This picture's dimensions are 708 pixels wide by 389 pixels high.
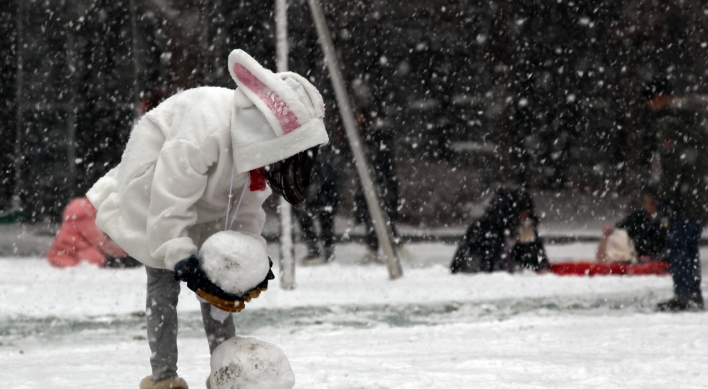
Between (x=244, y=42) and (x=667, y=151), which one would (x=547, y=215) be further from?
(x=667, y=151)

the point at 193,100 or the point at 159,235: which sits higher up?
the point at 193,100

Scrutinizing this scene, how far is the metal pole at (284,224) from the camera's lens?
24.2ft

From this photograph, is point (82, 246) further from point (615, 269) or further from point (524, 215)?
point (615, 269)

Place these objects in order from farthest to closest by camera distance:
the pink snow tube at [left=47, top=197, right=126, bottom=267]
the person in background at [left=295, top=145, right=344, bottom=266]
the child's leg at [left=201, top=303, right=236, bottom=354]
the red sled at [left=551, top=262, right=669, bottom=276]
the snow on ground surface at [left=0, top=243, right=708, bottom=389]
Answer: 1. the person in background at [left=295, top=145, right=344, bottom=266]
2. the pink snow tube at [left=47, top=197, right=126, bottom=267]
3. the red sled at [left=551, top=262, right=669, bottom=276]
4. the snow on ground surface at [left=0, top=243, right=708, bottom=389]
5. the child's leg at [left=201, top=303, right=236, bottom=354]

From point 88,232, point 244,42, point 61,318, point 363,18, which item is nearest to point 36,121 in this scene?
point 244,42

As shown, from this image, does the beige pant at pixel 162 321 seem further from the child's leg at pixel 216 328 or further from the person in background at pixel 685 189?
the person in background at pixel 685 189

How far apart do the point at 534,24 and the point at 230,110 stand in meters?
11.5

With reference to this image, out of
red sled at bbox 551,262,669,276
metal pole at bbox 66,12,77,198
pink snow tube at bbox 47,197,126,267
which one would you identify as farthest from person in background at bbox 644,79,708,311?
metal pole at bbox 66,12,77,198

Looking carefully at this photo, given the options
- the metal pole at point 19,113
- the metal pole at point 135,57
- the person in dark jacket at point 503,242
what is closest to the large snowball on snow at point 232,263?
the person in dark jacket at point 503,242

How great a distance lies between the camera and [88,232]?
8812 mm

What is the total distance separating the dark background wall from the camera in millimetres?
13969

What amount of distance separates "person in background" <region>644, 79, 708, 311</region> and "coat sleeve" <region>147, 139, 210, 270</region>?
13.8 ft

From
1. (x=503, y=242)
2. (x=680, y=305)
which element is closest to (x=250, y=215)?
(x=680, y=305)

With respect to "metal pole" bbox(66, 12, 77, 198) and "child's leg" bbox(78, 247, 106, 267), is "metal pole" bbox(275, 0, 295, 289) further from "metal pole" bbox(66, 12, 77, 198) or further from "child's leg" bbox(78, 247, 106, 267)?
"metal pole" bbox(66, 12, 77, 198)
